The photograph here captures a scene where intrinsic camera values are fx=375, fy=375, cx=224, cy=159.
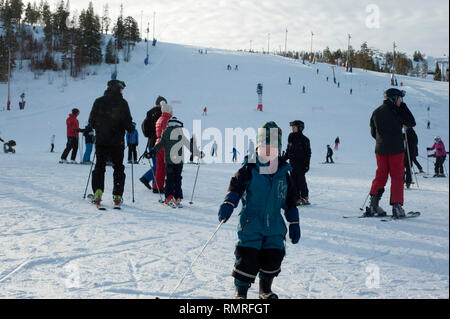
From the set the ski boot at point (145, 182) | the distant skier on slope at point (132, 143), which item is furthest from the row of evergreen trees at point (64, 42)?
the ski boot at point (145, 182)

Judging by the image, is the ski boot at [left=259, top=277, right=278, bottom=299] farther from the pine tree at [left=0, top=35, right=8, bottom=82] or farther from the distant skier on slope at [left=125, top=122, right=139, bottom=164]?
the pine tree at [left=0, top=35, right=8, bottom=82]

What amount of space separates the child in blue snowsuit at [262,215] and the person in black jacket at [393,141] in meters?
3.37

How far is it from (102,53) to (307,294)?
66.5 meters

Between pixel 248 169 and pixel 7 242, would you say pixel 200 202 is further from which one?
pixel 248 169

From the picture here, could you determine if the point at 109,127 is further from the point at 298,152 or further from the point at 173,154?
the point at 298,152

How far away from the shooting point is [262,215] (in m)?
2.77

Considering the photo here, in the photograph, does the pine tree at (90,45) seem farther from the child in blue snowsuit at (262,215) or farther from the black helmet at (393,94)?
the child in blue snowsuit at (262,215)

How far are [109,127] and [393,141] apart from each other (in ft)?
14.0

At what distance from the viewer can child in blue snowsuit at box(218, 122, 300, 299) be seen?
8.88 feet

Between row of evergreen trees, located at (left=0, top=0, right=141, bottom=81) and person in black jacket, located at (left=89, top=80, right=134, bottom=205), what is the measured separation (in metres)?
48.0

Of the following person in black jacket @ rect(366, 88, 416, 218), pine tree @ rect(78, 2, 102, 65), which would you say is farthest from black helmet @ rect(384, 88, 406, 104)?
pine tree @ rect(78, 2, 102, 65)

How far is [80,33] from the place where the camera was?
6169cm

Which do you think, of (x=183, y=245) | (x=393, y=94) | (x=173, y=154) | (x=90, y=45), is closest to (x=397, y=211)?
(x=393, y=94)
